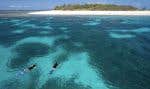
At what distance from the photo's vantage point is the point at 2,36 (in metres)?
36.7

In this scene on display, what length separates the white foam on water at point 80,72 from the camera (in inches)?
792

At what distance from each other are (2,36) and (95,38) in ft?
40.8

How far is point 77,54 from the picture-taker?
27.6 m

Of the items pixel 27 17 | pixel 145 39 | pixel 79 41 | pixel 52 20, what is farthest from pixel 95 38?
pixel 27 17

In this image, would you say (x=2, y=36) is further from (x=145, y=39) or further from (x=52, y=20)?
(x=145, y=39)

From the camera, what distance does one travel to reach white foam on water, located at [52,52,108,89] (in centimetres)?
2012

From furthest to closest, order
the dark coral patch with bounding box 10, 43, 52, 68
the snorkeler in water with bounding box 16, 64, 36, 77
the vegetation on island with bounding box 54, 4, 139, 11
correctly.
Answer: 1. the vegetation on island with bounding box 54, 4, 139, 11
2. the dark coral patch with bounding box 10, 43, 52, 68
3. the snorkeler in water with bounding box 16, 64, 36, 77

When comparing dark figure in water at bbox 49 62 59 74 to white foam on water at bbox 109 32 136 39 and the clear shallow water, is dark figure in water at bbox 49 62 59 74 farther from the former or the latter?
white foam on water at bbox 109 32 136 39

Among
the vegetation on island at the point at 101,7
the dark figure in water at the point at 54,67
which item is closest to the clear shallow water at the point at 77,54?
the dark figure in water at the point at 54,67

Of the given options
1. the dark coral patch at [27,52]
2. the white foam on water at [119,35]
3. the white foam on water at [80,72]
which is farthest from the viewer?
the white foam on water at [119,35]

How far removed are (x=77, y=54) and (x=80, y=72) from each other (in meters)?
5.11

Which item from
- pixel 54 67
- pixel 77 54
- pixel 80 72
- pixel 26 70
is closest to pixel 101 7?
pixel 77 54

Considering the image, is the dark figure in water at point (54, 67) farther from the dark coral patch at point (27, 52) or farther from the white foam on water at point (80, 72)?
the dark coral patch at point (27, 52)

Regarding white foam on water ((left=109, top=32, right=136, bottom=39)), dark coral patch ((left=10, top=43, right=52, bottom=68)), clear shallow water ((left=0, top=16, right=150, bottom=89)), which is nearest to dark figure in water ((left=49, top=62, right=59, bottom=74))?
clear shallow water ((left=0, top=16, right=150, bottom=89))
